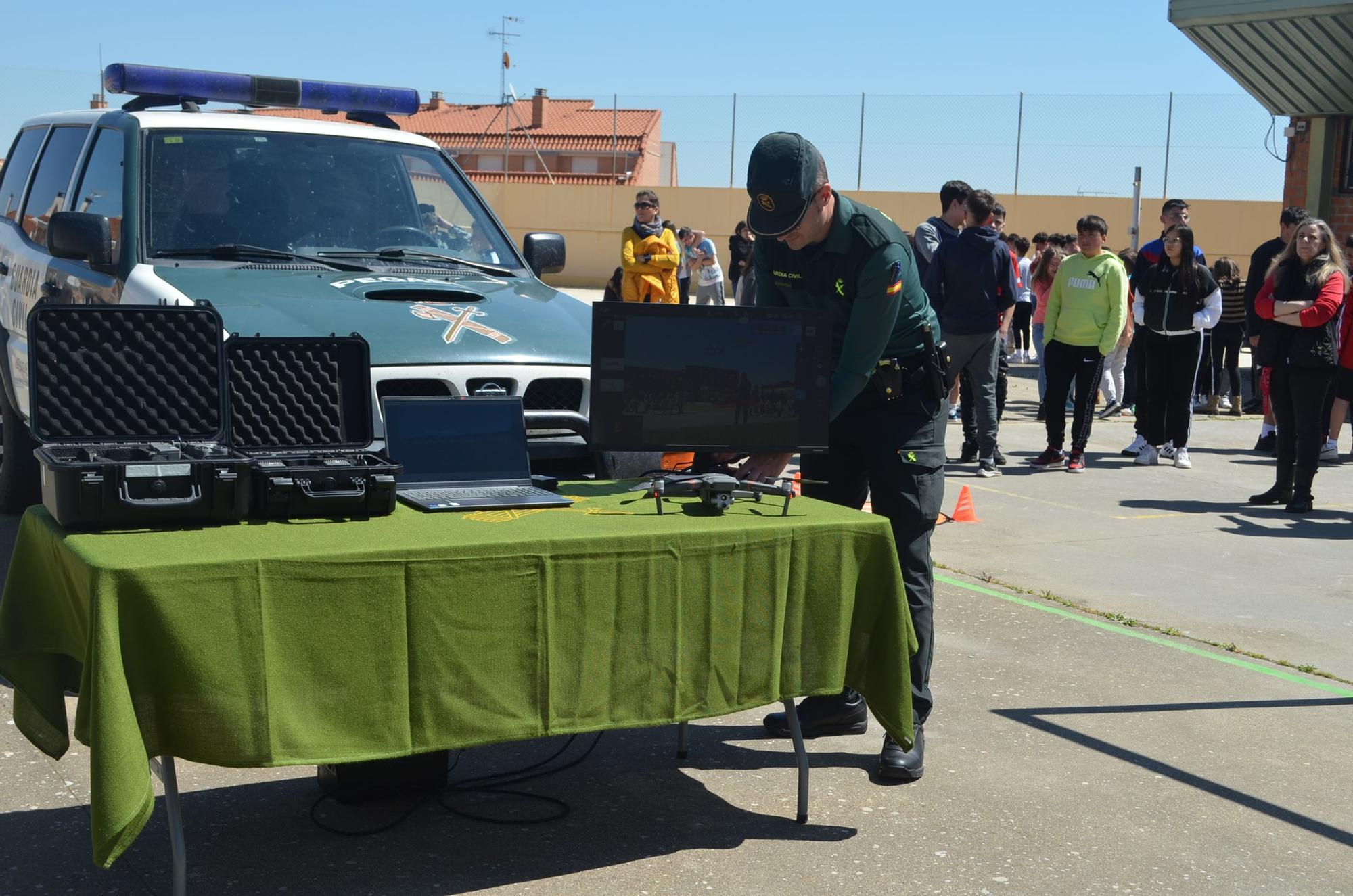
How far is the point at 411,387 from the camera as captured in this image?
536 centimetres

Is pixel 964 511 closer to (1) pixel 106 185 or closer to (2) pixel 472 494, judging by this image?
(1) pixel 106 185

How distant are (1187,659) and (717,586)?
328 cm

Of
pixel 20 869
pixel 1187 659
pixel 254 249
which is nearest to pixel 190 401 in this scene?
pixel 20 869

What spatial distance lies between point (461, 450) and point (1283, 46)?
1570 cm

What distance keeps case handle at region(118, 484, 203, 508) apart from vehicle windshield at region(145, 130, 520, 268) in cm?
283

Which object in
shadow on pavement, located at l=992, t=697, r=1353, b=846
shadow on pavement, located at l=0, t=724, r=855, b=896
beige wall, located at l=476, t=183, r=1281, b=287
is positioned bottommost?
shadow on pavement, located at l=0, t=724, r=855, b=896

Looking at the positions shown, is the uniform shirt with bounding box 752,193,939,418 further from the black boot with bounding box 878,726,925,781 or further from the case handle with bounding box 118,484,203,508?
the case handle with bounding box 118,484,203,508

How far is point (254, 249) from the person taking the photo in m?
6.11

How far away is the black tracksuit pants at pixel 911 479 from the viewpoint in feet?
15.5

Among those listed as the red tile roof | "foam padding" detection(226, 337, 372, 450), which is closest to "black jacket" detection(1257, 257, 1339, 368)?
"foam padding" detection(226, 337, 372, 450)

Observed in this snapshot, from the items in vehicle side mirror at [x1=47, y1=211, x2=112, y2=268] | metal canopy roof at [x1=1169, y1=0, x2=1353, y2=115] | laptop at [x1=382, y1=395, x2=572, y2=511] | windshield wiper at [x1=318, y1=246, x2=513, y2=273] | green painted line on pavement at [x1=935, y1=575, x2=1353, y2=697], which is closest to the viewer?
laptop at [x1=382, y1=395, x2=572, y2=511]

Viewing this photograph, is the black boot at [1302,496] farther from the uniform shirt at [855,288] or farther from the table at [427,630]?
the table at [427,630]

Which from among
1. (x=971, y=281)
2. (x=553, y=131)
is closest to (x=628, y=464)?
(x=971, y=281)

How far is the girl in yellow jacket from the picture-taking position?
48.6 feet
